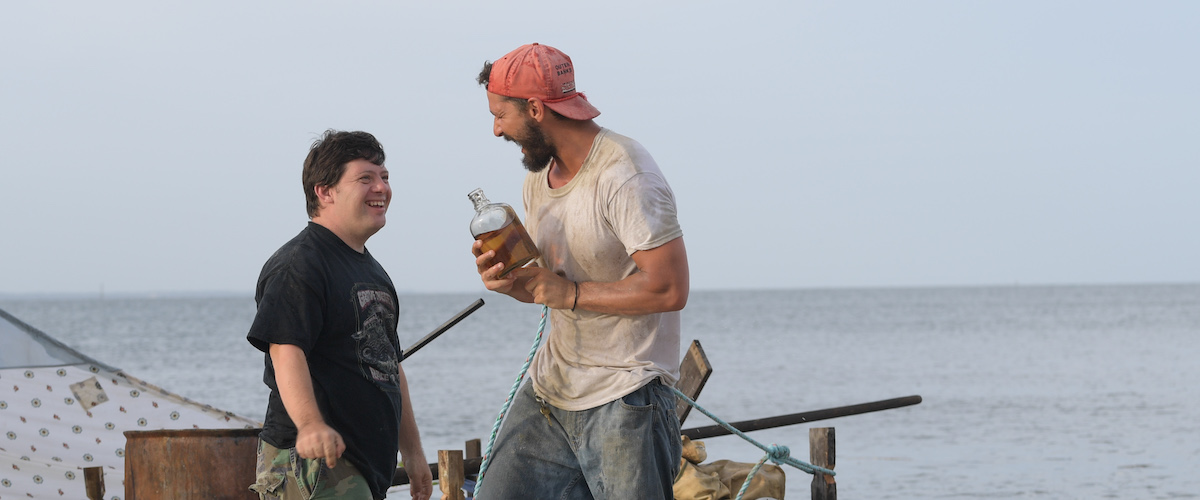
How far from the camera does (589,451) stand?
11.8ft

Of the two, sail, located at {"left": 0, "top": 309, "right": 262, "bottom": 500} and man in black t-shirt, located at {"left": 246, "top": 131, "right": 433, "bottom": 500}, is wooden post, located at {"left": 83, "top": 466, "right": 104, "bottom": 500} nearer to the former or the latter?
sail, located at {"left": 0, "top": 309, "right": 262, "bottom": 500}

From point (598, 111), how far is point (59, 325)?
271 ft

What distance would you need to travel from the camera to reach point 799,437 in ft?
57.0

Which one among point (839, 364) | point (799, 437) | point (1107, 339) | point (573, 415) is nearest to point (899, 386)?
point (839, 364)

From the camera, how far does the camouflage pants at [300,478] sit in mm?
3318

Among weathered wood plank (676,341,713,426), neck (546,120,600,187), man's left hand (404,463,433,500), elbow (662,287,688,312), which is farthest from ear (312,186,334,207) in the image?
weathered wood plank (676,341,713,426)

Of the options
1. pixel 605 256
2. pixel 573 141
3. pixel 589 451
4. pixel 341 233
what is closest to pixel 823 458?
pixel 589 451

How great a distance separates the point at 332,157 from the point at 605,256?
0.93m

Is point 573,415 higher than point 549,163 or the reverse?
the reverse

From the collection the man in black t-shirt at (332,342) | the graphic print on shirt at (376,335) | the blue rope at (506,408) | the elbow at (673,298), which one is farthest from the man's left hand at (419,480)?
the elbow at (673,298)

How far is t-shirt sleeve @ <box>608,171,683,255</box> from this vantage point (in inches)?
133

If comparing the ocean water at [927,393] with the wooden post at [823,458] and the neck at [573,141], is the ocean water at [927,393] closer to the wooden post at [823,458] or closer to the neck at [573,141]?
the wooden post at [823,458]

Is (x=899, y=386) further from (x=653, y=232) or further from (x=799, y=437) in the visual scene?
(x=653, y=232)

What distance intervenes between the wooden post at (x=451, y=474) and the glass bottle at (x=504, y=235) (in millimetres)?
2536
